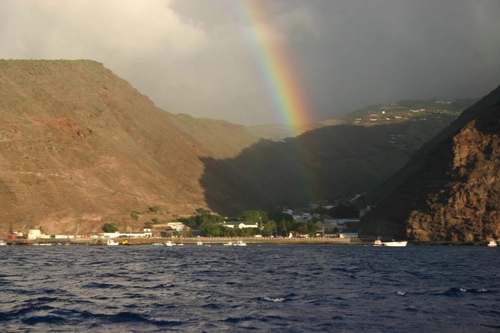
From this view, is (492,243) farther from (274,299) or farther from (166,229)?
(274,299)

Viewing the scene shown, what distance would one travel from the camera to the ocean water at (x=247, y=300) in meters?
36.0

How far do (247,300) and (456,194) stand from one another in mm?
107924

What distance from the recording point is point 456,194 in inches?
5630

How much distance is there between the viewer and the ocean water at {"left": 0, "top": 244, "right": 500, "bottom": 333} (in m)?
36.0

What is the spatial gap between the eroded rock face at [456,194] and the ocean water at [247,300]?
7180 cm

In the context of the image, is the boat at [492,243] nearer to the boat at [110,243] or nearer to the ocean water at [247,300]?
the ocean water at [247,300]

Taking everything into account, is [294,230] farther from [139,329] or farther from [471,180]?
[139,329]

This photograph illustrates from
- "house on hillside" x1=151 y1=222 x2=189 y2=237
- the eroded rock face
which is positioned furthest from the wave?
"house on hillside" x1=151 y1=222 x2=189 y2=237

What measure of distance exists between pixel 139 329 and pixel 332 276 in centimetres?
3338

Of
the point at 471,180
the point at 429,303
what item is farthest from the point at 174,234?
the point at 429,303

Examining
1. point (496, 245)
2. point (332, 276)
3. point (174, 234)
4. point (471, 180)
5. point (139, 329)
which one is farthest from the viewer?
point (174, 234)

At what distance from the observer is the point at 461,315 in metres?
39.5

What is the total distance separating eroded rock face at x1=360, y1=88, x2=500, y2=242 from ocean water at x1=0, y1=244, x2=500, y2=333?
236 ft

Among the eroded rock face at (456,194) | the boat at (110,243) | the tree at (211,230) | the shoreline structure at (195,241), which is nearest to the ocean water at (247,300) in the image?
the eroded rock face at (456,194)
